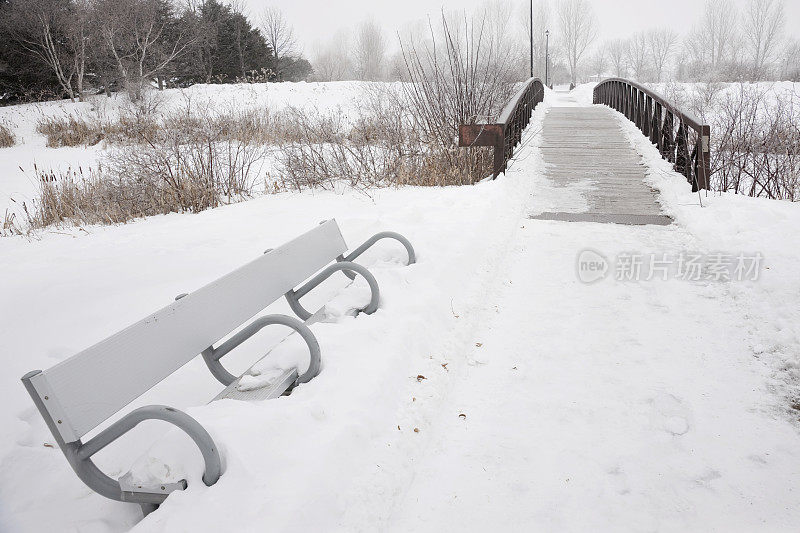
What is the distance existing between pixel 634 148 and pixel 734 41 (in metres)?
72.6

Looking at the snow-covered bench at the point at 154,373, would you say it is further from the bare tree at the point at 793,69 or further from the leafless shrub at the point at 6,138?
the bare tree at the point at 793,69

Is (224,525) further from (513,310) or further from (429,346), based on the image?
(513,310)

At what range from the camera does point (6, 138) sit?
738 inches

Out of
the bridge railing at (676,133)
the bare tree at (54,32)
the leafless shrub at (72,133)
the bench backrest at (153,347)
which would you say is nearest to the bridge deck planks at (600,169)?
the bridge railing at (676,133)

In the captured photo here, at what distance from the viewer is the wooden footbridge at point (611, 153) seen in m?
6.52

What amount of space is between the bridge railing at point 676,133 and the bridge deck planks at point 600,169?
18.2 inches

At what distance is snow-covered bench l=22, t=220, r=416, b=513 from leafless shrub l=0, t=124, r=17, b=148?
66.9ft

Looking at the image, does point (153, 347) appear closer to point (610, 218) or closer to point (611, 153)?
point (610, 218)

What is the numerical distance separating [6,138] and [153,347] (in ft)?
70.0

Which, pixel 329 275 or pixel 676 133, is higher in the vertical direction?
pixel 676 133

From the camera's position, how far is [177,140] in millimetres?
7859

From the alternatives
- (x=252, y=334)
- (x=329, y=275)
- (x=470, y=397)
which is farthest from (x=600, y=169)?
(x=252, y=334)

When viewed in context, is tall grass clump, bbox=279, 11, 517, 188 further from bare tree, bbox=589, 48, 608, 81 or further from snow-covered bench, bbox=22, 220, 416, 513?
bare tree, bbox=589, 48, 608, 81

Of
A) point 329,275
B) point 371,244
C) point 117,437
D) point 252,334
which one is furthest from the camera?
point 371,244
